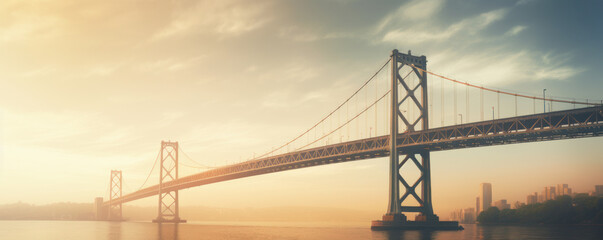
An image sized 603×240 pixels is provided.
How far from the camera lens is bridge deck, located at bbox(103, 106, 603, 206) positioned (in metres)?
45.5

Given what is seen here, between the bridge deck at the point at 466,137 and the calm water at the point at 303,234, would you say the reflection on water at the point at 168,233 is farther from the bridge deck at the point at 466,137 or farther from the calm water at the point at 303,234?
the bridge deck at the point at 466,137

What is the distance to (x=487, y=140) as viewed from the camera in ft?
168

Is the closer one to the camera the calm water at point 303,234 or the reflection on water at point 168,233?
the calm water at point 303,234

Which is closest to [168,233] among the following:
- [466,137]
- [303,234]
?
[303,234]

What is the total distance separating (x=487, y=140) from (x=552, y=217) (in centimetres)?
5162

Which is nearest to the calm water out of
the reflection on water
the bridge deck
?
the reflection on water

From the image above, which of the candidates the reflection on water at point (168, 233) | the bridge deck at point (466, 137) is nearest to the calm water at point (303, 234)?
the reflection on water at point (168, 233)

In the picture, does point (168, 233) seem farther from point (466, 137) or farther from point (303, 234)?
point (466, 137)

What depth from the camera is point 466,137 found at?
5184 centimetres

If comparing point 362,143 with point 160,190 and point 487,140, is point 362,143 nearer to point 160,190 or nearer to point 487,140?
point 487,140

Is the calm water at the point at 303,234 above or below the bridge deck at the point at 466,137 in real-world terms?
below

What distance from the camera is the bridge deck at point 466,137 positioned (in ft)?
149

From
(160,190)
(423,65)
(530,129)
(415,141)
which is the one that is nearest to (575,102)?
(530,129)

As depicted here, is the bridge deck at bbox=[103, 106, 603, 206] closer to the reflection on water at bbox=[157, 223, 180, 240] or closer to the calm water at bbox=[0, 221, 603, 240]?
the calm water at bbox=[0, 221, 603, 240]
